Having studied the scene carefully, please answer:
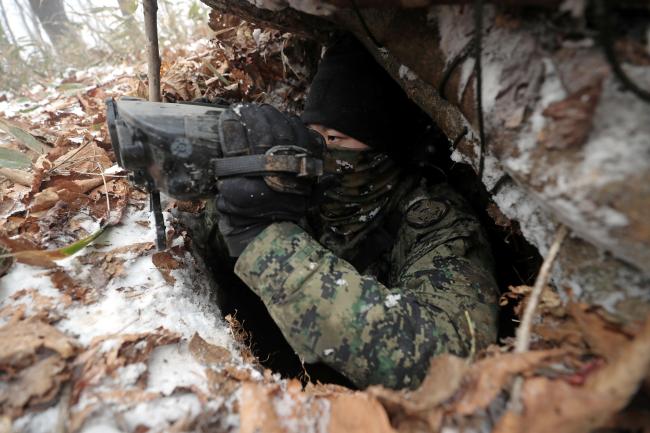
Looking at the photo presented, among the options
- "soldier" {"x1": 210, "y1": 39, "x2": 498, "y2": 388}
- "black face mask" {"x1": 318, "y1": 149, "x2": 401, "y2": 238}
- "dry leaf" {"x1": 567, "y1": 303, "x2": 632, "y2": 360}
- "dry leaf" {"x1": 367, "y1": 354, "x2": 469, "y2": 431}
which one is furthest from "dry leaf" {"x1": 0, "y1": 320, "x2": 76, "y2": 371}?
"dry leaf" {"x1": 567, "y1": 303, "x2": 632, "y2": 360}

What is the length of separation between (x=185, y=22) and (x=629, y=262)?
5.94m

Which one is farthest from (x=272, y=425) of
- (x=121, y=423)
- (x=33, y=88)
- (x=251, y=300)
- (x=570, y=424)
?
(x=33, y=88)

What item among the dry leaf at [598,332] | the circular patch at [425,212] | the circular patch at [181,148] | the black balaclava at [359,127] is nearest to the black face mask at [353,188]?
the black balaclava at [359,127]

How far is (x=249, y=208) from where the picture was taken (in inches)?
57.6

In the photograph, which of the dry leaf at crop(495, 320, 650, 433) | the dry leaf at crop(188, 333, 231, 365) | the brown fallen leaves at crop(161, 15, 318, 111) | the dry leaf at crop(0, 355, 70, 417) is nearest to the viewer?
the dry leaf at crop(495, 320, 650, 433)

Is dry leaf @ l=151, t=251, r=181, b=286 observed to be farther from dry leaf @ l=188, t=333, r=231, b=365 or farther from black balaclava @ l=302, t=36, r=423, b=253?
black balaclava @ l=302, t=36, r=423, b=253

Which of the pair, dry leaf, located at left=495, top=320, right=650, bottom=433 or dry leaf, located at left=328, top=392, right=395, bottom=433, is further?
dry leaf, located at left=328, top=392, right=395, bottom=433

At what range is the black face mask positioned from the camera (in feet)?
6.23

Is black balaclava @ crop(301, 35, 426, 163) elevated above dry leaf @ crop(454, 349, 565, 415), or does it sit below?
above

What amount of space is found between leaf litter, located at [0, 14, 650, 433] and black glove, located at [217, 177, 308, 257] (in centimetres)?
31

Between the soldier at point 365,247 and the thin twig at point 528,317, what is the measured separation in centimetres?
22

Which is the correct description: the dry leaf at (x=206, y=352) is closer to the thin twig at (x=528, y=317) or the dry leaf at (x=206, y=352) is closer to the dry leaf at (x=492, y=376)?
the dry leaf at (x=492, y=376)

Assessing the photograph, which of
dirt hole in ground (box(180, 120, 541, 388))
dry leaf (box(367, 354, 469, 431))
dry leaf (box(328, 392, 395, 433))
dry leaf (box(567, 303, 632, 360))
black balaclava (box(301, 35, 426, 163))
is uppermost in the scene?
black balaclava (box(301, 35, 426, 163))

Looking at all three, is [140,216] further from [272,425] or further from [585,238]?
[585,238]
